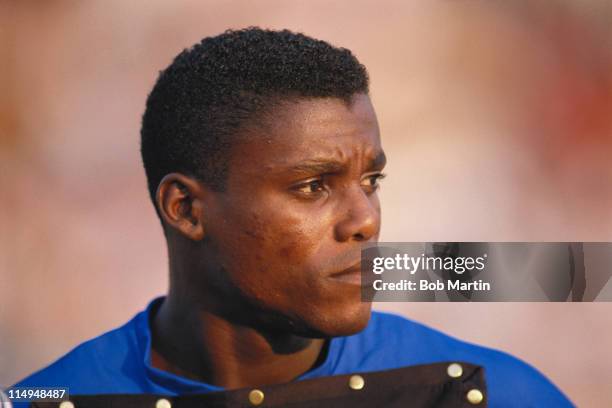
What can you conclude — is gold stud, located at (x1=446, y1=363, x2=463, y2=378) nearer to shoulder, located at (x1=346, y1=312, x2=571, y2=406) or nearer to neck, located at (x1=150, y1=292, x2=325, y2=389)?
shoulder, located at (x1=346, y1=312, x2=571, y2=406)

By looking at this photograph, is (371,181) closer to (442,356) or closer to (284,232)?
(284,232)

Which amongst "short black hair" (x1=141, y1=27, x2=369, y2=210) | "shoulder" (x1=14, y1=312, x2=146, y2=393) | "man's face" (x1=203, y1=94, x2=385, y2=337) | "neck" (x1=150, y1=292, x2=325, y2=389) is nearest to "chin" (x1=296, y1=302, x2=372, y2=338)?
"man's face" (x1=203, y1=94, x2=385, y2=337)

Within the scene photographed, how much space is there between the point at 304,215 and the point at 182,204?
281mm

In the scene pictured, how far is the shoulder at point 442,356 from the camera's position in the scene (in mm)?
2223

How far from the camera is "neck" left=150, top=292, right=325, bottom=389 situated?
2119 millimetres

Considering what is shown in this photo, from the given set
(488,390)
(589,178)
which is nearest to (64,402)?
(488,390)

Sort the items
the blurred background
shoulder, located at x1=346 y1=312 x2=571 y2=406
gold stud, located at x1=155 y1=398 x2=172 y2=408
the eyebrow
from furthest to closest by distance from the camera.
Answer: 1. the blurred background
2. shoulder, located at x1=346 y1=312 x2=571 y2=406
3. gold stud, located at x1=155 y1=398 x2=172 y2=408
4. the eyebrow

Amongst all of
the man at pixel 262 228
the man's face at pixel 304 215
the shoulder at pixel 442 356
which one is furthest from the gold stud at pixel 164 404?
the shoulder at pixel 442 356

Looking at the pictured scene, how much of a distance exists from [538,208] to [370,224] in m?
0.60

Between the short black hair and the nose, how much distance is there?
200mm

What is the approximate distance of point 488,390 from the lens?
219cm

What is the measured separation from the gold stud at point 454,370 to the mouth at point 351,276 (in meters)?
0.26

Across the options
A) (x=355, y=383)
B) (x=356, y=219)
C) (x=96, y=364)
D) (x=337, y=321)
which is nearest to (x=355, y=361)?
(x=355, y=383)

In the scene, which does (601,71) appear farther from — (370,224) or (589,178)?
(370,224)
